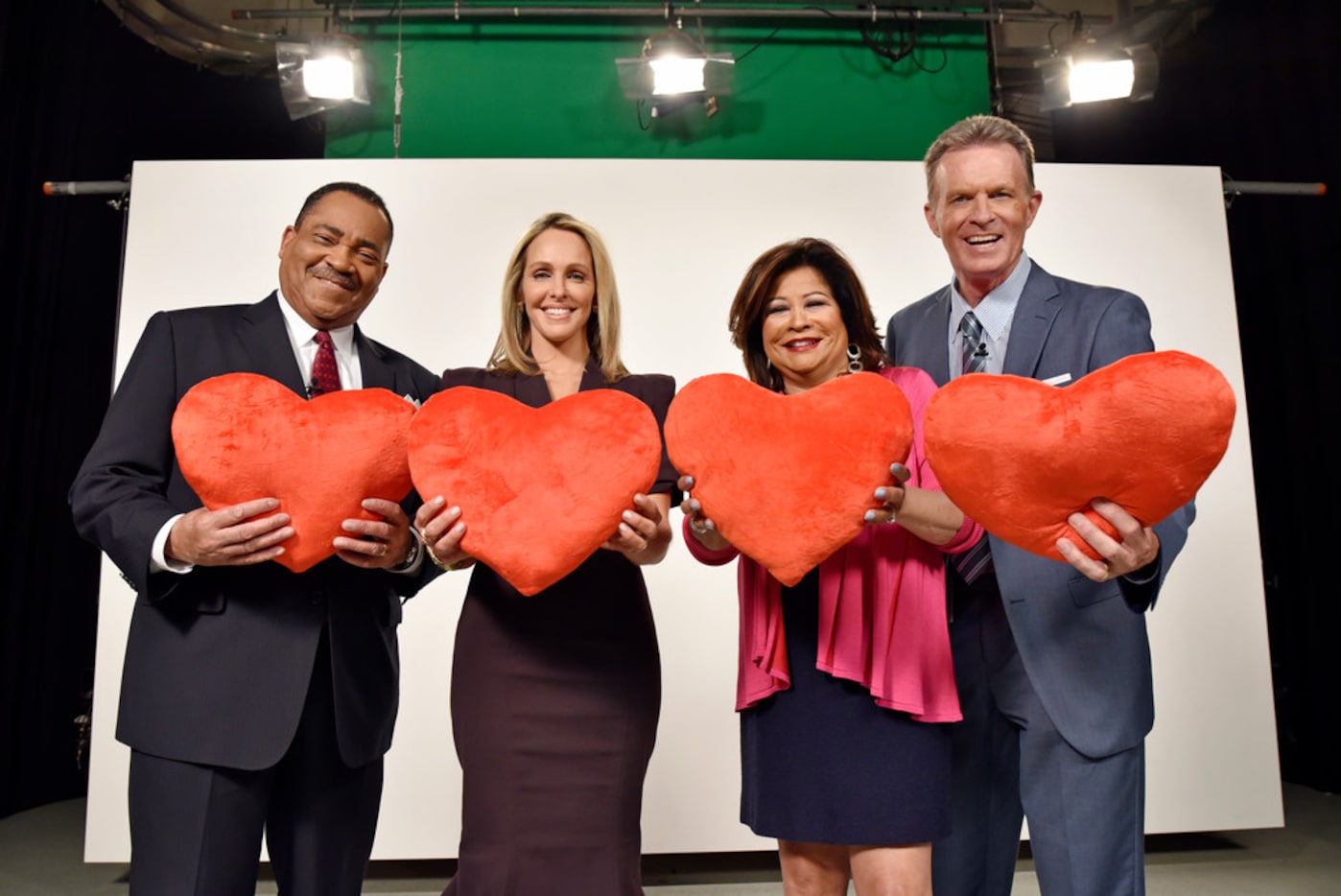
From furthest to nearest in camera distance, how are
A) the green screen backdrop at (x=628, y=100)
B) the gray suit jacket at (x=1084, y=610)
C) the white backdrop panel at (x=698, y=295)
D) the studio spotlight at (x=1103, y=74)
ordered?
the green screen backdrop at (x=628, y=100), the studio spotlight at (x=1103, y=74), the white backdrop panel at (x=698, y=295), the gray suit jacket at (x=1084, y=610)

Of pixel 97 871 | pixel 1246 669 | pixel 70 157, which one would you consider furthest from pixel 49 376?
pixel 1246 669

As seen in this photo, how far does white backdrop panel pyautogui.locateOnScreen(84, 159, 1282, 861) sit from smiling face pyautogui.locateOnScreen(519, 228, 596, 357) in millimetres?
1561

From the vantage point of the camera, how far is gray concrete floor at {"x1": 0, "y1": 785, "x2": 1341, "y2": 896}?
2.96 m

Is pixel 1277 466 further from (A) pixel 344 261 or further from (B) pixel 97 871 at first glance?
(B) pixel 97 871

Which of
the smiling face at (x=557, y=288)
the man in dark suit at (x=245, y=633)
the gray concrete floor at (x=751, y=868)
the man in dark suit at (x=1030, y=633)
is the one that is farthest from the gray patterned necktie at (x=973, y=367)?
the gray concrete floor at (x=751, y=868)

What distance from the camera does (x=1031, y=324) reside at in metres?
1.54

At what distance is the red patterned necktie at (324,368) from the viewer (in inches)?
61.6

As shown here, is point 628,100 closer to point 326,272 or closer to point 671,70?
point 671,70

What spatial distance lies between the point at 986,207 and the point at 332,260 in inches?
45.3

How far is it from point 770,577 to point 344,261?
916 mm

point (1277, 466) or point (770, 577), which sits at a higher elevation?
point (1277, 466)

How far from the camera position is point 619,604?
1.53 meters

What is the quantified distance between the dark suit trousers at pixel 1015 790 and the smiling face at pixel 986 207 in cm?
56

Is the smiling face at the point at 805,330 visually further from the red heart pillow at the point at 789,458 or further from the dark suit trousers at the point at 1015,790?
the dark suit trousers at the point at 1015,790
